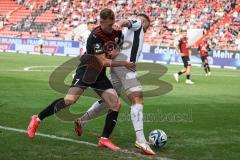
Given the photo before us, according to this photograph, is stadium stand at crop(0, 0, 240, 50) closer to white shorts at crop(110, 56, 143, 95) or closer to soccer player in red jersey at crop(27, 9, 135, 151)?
white shorts at crop(110, 56, 143, 95)

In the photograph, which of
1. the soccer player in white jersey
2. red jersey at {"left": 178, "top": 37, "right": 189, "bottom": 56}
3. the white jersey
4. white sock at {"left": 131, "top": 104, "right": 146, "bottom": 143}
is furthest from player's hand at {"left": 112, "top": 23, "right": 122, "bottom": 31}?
red jersey at {"left": 178, "top": 37, "right": 189, "bottom": 56}

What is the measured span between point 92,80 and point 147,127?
2338 mm

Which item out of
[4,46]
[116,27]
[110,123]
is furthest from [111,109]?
[4,46]

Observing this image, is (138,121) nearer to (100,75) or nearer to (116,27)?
(100,75)

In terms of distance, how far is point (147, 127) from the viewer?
33.8 feet

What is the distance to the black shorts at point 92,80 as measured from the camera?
8383 millimetres

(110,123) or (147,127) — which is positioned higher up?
(110,123)

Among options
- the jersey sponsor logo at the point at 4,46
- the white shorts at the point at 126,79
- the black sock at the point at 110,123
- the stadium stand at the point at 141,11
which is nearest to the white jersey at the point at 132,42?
the white shorts at the point at 126,79

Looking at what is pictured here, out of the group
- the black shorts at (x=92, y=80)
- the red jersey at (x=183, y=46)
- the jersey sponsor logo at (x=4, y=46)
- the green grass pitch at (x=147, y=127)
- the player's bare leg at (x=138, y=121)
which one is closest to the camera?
the green grass pitch at (x=147, y=127)

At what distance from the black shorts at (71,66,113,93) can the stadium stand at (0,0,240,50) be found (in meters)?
28.0

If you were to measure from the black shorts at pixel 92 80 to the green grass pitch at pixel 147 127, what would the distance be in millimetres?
950

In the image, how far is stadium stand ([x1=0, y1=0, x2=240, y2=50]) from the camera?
41375 millimetres

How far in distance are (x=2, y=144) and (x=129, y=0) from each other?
143 ft

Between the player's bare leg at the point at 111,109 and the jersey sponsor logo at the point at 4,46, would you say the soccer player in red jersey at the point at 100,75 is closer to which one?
the player's bare leg at the point at 111,109
